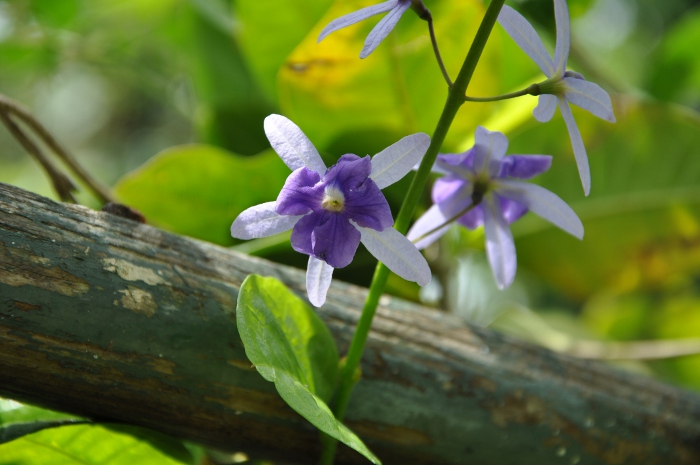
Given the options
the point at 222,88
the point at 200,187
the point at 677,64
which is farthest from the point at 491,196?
the point at 677,64

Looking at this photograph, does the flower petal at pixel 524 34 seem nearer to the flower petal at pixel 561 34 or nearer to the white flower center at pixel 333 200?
the flower petal at pixel 561 34

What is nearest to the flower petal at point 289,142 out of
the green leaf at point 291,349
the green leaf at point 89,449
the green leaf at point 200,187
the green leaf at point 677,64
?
the green leaf at point 291,349

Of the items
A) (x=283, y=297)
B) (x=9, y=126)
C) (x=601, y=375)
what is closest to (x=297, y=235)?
(x=283, y=297)

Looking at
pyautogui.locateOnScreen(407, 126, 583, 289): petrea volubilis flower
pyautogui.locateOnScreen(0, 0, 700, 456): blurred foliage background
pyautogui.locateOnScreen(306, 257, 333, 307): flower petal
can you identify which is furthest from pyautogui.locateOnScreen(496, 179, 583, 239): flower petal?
pyautogui.locateOnScreen(0, 0, 700, 456): blurred foliage background

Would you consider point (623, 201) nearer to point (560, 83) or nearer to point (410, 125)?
point (410, 125)

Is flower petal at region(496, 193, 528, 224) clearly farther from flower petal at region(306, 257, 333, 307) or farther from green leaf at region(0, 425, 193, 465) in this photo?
green leaf at region(0, 425, 193, 465)

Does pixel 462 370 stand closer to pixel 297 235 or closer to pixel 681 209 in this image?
pixel 297 235
